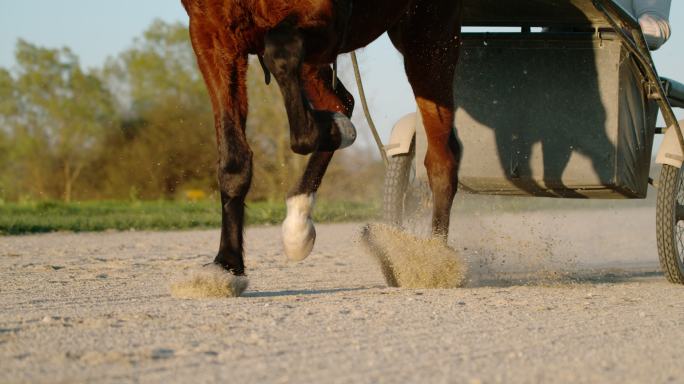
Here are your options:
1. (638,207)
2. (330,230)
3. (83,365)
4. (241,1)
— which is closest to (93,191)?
(330,230)

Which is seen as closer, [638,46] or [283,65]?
[283,65]

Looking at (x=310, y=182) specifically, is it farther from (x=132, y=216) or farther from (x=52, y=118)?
(x=52, y=118)

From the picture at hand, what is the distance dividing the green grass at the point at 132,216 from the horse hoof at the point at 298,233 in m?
5.81

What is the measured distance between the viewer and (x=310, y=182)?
541cm

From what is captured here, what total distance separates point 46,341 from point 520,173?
13.2ft

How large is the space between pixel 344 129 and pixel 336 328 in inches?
46.1

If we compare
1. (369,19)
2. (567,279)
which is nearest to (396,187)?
(567,279)

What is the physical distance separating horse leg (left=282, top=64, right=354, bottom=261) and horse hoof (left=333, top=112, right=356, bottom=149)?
6.5 inches

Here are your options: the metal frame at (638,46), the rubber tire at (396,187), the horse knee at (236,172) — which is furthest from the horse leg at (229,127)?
the rubber tire at (396,187)

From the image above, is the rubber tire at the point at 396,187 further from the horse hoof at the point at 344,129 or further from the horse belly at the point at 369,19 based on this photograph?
the horse hoof at the point at 344,129

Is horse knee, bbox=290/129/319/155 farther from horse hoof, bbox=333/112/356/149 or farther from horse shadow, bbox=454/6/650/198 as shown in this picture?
horse shadow, bbox=454/6/650/198

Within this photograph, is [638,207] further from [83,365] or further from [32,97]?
[83,365]

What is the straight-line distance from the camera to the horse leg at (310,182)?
5.10 metres

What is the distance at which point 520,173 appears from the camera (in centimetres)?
672
